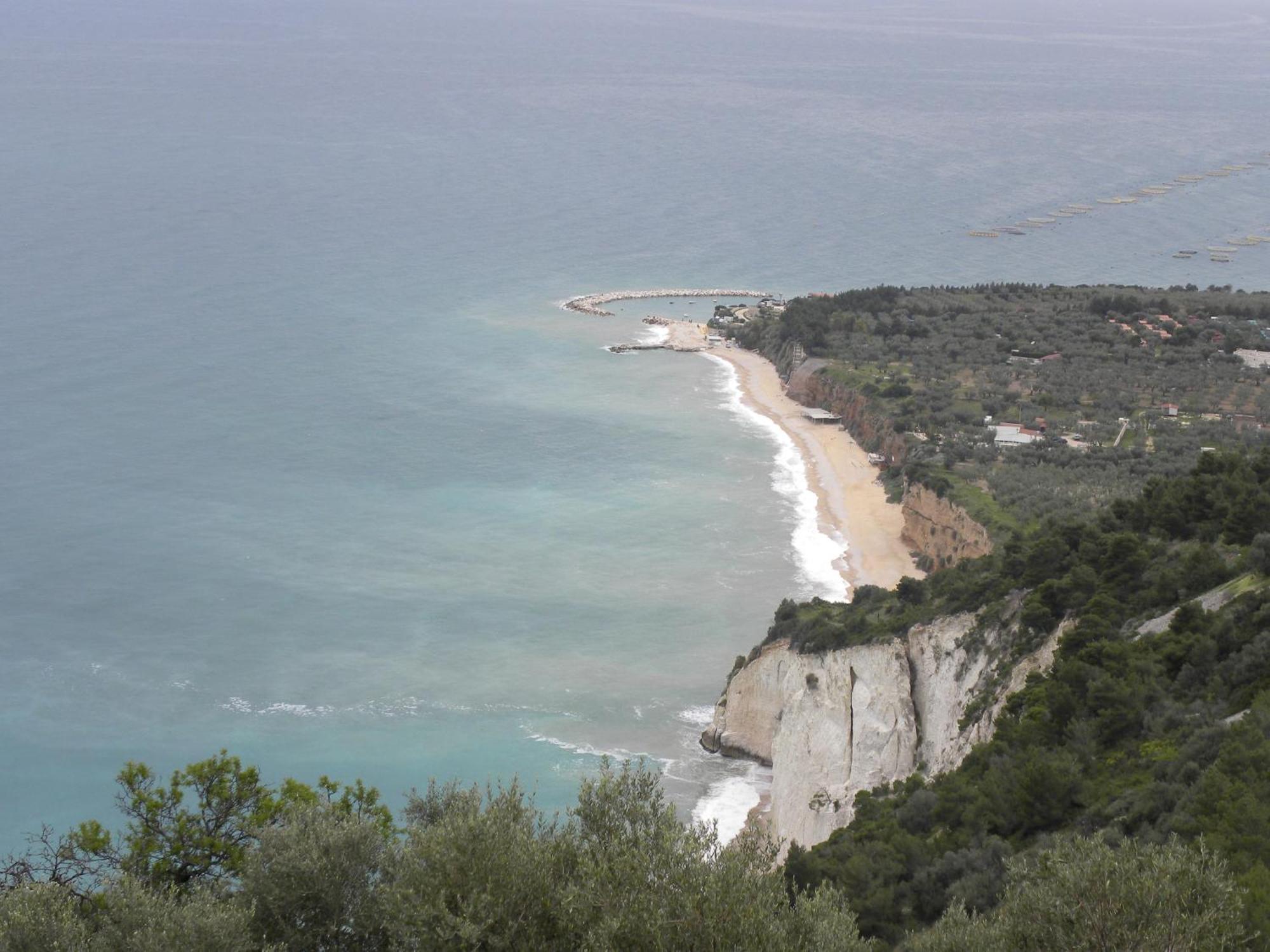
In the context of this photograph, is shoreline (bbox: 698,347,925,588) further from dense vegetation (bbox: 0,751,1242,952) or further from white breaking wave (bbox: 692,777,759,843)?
dense vegetation (bbox: 0,751,1242,952)

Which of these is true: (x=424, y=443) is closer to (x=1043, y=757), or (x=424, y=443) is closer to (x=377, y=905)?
(x=1043, y=757)

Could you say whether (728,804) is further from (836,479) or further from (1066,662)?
(836,479)

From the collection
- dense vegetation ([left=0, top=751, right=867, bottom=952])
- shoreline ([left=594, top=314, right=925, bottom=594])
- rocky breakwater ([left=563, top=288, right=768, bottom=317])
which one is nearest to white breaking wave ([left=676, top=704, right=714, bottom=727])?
shoreline ([left=594, top=314, right=925, bottom=594])

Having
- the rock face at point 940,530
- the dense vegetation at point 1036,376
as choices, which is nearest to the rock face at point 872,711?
the rock face at point 940,530

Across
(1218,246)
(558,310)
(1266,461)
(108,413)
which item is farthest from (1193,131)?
(1266,461)

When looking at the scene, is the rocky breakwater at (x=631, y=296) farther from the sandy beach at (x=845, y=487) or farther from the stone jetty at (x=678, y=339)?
the sandy beach at (x=845, y=487)

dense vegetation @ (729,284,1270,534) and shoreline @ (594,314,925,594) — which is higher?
dense vegetation @ (729,284,1270,534)

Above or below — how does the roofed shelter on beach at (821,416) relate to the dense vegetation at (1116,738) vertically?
below
